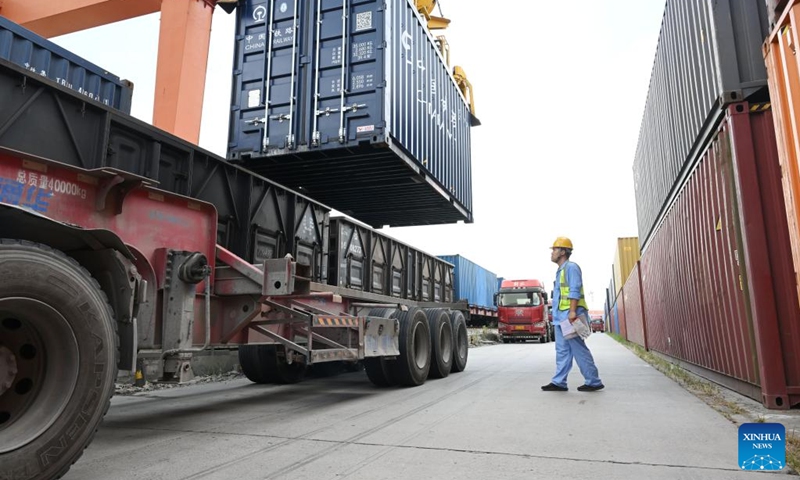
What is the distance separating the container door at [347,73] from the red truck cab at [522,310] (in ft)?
48.8

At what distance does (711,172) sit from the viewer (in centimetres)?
615

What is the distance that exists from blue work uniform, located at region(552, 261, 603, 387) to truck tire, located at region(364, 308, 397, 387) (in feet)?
7.19

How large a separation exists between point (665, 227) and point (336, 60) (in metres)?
6.87

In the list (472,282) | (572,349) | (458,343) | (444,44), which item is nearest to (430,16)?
(444,44)

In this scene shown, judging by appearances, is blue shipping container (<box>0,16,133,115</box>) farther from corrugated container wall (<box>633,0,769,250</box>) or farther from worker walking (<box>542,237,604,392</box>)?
corrugated container wall (<box>633,0,769,250</box>)

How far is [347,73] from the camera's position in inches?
353

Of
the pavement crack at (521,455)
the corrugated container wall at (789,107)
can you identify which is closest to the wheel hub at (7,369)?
the pavement crack at (521,455)

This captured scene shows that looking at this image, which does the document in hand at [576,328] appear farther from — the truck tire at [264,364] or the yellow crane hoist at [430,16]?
the yellow crane hoist at [430,16]

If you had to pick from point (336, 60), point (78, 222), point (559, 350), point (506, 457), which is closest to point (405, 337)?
point (559, 350)

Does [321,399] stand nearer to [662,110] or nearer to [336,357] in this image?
[336,357]

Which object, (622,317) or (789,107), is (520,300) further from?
(789,107)

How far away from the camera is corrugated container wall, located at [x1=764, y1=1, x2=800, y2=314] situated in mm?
2801

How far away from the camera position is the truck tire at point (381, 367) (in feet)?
23.0

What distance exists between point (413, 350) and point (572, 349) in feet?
6.91
